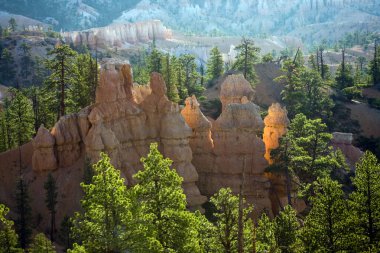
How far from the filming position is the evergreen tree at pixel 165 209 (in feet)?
72.5

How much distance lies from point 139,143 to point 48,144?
707cm

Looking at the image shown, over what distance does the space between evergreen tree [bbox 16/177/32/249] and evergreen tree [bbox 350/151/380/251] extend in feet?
68.9

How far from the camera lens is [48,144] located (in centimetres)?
3653

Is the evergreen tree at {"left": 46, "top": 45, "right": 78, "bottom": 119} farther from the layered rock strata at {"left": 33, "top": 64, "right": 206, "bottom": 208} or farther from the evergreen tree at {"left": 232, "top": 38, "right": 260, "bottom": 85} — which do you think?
the evergreen tree at {"left": 232, "top": 38, "right": 260, "bottom": 85}

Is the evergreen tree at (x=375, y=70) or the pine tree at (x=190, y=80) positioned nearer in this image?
the pine tree at (x=190, y=80)

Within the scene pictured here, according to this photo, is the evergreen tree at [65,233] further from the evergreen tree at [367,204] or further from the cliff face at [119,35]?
the cliff face at [119,35]

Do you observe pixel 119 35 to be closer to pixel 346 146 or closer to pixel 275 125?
pixel 346 146

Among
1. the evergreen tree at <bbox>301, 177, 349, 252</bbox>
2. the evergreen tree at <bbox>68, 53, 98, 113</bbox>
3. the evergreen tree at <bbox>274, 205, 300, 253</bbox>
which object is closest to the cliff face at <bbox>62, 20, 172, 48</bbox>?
the evergreen tree at <bbox>68, 53, 98, 113</bbox>

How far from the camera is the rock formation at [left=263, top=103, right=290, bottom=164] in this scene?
42.9m

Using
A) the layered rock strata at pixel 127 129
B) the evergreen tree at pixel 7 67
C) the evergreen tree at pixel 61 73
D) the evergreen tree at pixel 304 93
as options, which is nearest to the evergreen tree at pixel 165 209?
the layered rock strata at pixel 127 129

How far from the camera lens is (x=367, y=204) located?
82.4 ft

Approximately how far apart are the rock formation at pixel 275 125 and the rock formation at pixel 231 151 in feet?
7.91

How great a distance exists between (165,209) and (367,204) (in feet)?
Result: 36.1

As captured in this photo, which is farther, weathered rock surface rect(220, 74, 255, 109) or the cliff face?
the cliff face
